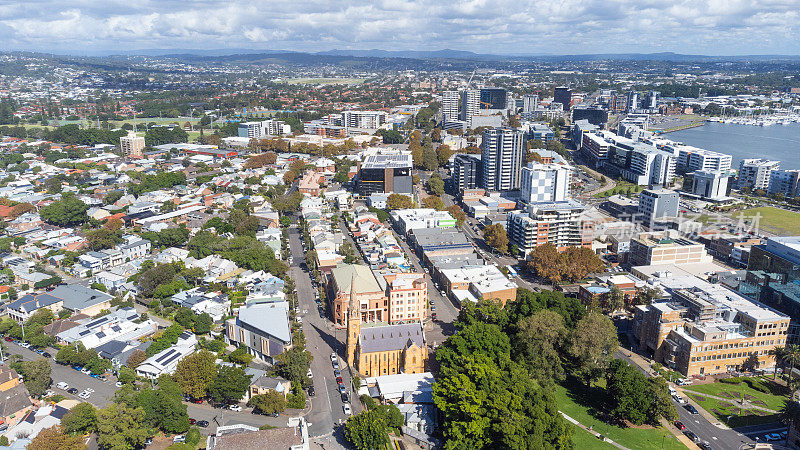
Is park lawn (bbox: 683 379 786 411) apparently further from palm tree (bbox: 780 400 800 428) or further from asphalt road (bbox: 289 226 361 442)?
asphalt road (bbox: 289 226 361 442)

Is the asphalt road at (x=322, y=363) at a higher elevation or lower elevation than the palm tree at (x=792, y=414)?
lower

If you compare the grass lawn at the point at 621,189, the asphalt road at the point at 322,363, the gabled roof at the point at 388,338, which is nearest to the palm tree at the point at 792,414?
the gabled roof at the point at 388,338

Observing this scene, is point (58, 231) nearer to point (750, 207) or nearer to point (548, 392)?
point (548, 392)

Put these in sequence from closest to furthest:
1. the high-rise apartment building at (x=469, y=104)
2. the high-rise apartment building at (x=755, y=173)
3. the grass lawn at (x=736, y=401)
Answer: the grass lawn at (x=736, y=401)
the high-rise apartment building at (x=755, y=173)
the high-rise apartment building at (x=469, y=104)

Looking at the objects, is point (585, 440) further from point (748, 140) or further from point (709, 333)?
point (748, 140)

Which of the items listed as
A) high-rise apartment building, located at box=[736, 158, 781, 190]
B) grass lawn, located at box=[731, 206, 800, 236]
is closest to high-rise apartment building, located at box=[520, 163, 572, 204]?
grass lawn, located at box=[731, 206, 800, 236]

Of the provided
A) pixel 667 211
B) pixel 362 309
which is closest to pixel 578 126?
pixel 667 211

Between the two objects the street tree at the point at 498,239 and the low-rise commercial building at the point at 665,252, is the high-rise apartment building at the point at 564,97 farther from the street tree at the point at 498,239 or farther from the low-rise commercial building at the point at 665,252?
the street tree at the point at 498,239

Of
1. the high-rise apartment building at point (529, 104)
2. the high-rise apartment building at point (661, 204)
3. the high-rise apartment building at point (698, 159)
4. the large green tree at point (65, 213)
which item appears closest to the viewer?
the high-rise apartment building at point (661, 204)
